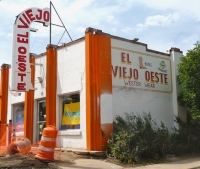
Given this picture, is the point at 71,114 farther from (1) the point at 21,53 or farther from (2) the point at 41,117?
(1) the point at 21,53

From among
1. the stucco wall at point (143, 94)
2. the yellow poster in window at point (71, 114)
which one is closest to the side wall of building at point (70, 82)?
the yellow poster in window at point (71, 114)

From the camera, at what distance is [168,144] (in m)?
12.5

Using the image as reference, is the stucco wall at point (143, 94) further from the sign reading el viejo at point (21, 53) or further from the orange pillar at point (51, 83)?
the sign reading el viejo at point (21, 53)

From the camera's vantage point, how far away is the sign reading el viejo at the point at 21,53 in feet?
45.5

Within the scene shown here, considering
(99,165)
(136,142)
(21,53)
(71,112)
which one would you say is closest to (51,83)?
(71,112)

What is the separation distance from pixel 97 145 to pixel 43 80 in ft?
16.0

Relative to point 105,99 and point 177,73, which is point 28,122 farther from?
point 177,73

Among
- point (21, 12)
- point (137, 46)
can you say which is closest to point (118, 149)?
point (137, 46)

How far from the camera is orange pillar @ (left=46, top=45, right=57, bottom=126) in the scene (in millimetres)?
14203

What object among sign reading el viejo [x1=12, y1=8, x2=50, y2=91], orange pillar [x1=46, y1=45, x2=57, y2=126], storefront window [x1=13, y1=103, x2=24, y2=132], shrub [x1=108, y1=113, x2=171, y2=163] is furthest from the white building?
storefront window [x1=13, y1=103, x2=24, y2=132]

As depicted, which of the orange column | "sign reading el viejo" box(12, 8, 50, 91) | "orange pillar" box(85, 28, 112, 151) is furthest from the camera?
the orange column

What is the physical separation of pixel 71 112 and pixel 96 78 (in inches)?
86.1

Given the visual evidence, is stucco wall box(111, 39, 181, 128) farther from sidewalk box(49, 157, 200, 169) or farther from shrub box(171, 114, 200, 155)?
sidewalk box(49, 157, 200, 169)

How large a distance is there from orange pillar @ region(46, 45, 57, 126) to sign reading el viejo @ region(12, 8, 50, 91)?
895 millimetres
